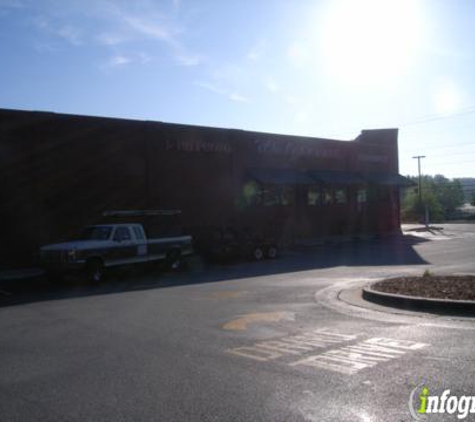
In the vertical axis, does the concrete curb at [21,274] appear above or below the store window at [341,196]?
below

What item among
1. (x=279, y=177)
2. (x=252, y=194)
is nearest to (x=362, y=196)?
(x=279, y=177)

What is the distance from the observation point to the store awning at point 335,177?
3500 centimetres

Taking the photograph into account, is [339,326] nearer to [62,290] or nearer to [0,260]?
[62,290]

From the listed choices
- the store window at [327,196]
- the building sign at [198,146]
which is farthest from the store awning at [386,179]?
the building sign at [198,146]

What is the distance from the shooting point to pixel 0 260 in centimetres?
2188

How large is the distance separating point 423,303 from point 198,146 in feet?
65.9

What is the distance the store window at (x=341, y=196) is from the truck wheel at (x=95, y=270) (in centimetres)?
2271

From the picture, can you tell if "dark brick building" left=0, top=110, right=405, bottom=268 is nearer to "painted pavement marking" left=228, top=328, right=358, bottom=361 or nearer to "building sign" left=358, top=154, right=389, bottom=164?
"building sign" left=358, top=154, right=389, bottom=164

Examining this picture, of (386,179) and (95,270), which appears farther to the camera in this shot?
(386,179)

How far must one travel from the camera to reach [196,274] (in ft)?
64.2

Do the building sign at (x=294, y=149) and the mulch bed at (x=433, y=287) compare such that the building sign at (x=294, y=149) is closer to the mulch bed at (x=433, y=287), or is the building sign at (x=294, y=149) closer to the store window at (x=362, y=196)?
the store window at (x=362, y=196)

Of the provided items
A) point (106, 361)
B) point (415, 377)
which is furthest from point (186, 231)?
point (415, 377)

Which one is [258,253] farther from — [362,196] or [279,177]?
[362,196]

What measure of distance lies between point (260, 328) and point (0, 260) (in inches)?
626
